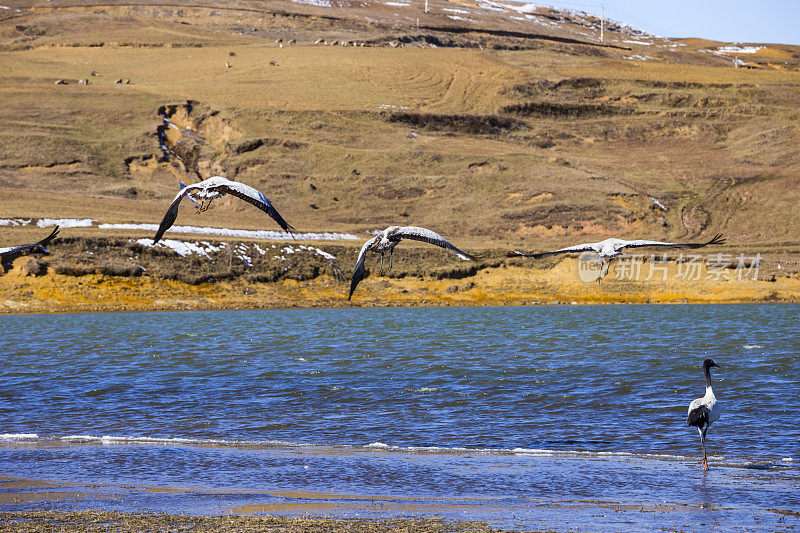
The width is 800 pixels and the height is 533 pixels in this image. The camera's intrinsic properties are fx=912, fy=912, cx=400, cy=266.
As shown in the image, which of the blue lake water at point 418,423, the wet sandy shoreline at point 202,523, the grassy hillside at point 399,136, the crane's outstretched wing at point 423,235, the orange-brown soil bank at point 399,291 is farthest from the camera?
A: the grassy hillside at point 399,136

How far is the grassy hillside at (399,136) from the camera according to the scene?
7469cm

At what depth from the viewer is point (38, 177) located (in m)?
77.6

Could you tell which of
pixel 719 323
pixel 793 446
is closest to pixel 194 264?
pixel 719 323

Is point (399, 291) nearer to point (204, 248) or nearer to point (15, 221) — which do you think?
point (204, 248)

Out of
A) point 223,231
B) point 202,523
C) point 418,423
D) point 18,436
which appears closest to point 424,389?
point 418,423

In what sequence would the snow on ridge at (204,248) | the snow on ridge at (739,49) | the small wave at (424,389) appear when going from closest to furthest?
the small wave at (424,389) < the snow on ridge at (204,248) < the snow on ridge at (739,49)

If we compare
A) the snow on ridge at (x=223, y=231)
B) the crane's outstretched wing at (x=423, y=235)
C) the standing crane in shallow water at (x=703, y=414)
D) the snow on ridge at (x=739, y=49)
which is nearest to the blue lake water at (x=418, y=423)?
the standing crane in shallow water at (x=703, y=414)

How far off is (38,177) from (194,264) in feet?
100

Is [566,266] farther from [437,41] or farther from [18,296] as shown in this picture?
[437,41]

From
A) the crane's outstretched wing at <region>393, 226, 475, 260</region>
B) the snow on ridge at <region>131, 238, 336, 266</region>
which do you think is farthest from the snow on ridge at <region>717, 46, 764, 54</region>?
the crane's outstretched wing at <region>393, 226, 475, 260</region>

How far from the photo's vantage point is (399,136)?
92188 mm

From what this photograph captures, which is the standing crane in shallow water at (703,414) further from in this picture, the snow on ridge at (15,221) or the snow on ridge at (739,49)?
the snow on ridge at (739,49)

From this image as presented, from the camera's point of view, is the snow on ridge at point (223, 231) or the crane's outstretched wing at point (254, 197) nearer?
the crane's outstretched wing at point (254, 197)

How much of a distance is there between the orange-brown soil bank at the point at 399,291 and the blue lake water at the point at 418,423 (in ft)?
35.7
